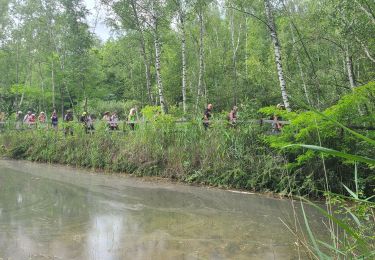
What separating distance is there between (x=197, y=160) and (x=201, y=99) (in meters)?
12.2

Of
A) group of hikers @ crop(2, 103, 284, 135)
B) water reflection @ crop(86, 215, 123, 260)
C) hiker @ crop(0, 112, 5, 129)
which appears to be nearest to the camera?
water reflection @ crop(86, 215, 123, 260)

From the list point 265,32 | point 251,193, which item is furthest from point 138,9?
point 265,32

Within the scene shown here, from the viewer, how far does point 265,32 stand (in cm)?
3278

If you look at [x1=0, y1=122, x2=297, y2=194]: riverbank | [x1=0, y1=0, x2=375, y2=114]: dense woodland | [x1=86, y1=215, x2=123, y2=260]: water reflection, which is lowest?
[x1=86, y1=215, x2=123, y2=260]: water reflection

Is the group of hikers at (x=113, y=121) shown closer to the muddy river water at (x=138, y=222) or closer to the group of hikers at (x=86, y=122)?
the group of hikers at (x=86, y=122)

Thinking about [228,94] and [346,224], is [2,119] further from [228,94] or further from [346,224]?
[346,224]

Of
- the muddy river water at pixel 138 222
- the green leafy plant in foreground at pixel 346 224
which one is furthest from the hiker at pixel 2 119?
the green leafy plant in foreground at pixel 346 224

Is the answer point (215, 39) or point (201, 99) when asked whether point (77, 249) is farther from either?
point (215, 39)

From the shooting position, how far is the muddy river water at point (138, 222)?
6.07 m

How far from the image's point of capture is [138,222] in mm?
7871

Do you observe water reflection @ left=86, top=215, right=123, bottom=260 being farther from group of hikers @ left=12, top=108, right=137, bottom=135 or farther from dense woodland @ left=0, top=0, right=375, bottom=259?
group of hikers @ left=12, top=108, right=137, bottom=135

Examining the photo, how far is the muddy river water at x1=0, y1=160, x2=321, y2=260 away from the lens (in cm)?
607

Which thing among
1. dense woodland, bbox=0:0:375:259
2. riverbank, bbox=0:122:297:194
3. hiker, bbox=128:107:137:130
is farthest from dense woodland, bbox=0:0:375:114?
riverbank, bbox=0:122:297:194

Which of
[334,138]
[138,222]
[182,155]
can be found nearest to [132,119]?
[182,155]
